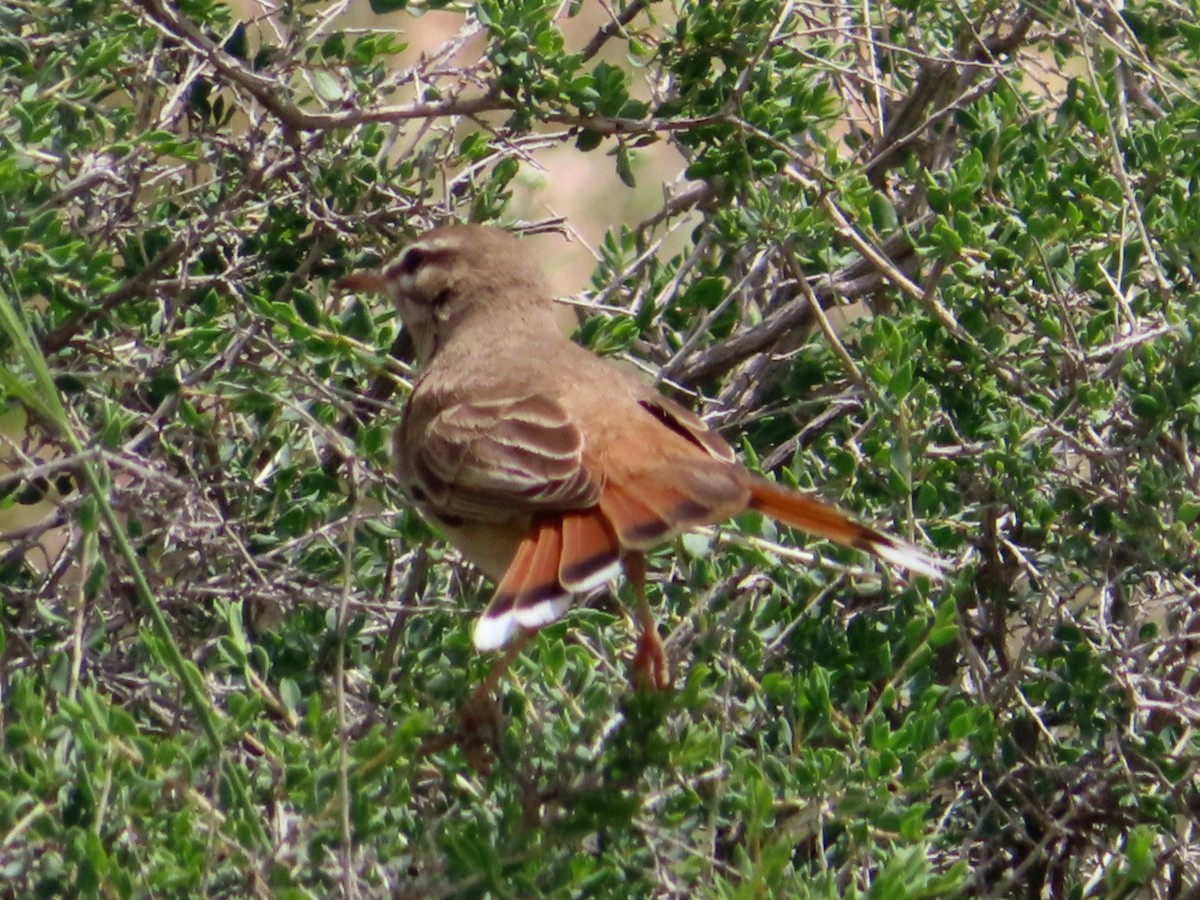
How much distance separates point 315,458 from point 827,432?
4.38 ft

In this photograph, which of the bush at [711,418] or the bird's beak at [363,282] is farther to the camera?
the bird's beak at [363,282]

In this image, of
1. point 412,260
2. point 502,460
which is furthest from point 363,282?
point 502,460

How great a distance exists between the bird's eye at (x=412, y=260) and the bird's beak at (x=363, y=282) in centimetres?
6

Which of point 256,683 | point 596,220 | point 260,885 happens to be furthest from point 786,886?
point 596,220

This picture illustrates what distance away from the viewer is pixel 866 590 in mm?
3783

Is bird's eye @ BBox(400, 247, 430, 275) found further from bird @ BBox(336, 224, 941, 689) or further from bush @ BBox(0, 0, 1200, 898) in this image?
bush @ BBox(0, 0, 1200, 898)

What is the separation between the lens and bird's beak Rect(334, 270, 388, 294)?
441 centimetres

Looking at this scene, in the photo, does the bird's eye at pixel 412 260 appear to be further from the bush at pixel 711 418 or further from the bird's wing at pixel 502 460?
the bird's wing at pixel 502 460

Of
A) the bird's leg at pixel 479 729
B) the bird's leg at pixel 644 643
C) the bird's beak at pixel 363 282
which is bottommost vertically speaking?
the bird's leg at pixel 644 643

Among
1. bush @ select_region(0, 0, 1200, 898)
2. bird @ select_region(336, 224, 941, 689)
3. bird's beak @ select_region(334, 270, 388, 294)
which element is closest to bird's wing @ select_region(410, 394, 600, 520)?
bird @ select_region(336, 224, 941, 689)

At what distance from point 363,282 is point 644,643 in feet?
4.25

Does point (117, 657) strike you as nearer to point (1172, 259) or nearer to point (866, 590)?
point (866, 590)

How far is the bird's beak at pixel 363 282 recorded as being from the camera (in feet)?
14.5

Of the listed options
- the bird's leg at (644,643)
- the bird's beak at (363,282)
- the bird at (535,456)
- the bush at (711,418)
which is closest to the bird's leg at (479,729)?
the bush at (711,418)
